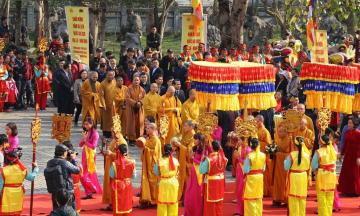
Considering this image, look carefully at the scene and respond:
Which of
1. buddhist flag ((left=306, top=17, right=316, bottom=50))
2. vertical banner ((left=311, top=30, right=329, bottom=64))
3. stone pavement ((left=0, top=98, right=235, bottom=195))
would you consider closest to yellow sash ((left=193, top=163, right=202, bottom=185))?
stone pavement ((left=0, top=98, right=235, bottom=195))

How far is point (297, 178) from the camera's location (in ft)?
36.8

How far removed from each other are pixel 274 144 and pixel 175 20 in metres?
23.2

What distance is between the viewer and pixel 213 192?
434 inches

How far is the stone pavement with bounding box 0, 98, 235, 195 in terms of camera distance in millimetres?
13641

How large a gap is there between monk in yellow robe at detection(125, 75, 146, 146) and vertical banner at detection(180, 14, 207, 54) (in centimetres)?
344

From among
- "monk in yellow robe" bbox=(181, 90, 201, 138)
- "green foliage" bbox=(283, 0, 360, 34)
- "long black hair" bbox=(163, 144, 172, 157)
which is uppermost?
"green foliage" bbox=(283, 0, 360, 34)

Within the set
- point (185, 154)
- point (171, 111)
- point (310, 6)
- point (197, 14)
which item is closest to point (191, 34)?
point (197, 14)

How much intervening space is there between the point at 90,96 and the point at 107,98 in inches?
20.0

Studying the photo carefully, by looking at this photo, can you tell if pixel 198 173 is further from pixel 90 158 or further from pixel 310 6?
pixel 310 6

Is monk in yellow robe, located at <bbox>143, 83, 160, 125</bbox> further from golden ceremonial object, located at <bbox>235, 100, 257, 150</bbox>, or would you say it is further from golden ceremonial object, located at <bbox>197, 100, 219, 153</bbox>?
golden ceremonial object, located at <bbox>235, 100, 257, 150</bbox>

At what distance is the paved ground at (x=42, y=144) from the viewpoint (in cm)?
1366

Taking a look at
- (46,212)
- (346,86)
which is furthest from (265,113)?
(46,212)

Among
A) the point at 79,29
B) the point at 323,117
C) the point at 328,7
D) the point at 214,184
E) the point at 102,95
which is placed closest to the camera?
the point at 214,184

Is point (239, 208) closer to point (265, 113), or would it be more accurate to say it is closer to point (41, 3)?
point (265, 113)
